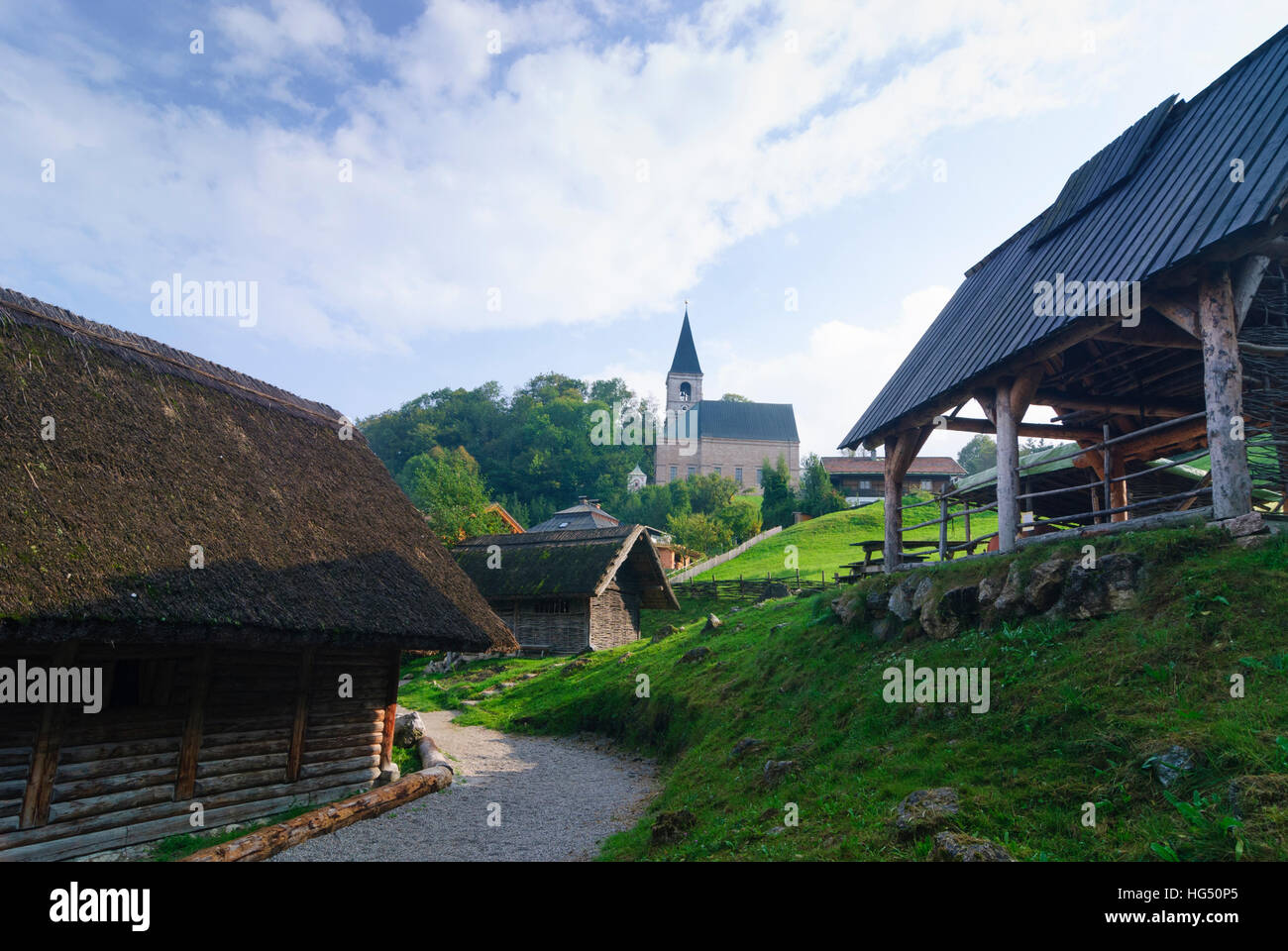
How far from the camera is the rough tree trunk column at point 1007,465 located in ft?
34.8

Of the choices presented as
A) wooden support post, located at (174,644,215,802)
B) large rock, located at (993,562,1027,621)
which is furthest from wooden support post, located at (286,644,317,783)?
large rock, located at (993,562,1027,621)

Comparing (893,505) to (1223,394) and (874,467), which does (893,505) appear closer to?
(1223,394)

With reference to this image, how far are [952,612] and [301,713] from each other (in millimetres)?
8601

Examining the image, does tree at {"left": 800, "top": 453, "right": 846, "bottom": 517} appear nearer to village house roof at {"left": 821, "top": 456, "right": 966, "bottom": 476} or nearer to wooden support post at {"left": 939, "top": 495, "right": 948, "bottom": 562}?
village house roof at {"left": 821, "top": 456, "right": 966, "bottom": 476}

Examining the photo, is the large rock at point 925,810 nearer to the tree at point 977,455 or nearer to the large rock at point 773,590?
the large rock at point 773,590

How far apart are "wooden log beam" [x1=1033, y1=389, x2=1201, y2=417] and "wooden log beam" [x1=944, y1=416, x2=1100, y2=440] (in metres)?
0.61

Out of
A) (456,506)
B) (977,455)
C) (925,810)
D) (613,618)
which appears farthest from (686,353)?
(925,810)

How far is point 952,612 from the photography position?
9.45 m

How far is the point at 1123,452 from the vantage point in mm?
13812

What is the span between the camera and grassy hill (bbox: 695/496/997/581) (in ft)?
128

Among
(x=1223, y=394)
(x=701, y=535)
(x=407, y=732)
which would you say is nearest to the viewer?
(x=1223, y=394)

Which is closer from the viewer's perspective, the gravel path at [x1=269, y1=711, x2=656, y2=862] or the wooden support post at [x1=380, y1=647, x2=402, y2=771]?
the gravel path at [x1=269, y1=711, x2=656, y2=862]

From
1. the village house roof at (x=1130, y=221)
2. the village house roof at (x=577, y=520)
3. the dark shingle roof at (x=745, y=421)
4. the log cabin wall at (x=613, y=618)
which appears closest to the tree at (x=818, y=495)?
the village house roof at (x=577, y=520)
